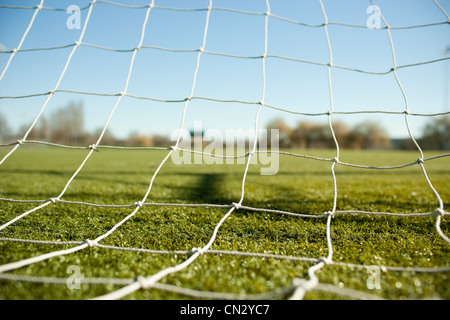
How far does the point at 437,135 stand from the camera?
18078 millimetres

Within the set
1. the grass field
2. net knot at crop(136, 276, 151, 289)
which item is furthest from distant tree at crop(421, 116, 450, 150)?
net knot at crop(136, 276, 151, 289)

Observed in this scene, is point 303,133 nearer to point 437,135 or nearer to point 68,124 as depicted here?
point 437,135

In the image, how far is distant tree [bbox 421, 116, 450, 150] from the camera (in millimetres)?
16875

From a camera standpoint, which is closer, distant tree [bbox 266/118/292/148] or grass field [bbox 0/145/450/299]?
grass field [bbox 0/145/450/299]

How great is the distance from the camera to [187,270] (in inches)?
35.0

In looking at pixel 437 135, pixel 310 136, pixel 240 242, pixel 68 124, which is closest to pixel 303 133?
pixel 310 136

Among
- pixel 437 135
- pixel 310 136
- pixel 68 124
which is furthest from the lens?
pixel 310 136

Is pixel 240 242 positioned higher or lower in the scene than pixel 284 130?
lower

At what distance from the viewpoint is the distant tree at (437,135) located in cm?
1688

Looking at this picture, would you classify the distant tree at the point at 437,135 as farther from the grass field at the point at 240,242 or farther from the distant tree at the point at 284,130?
the grass field at the point at 240,242

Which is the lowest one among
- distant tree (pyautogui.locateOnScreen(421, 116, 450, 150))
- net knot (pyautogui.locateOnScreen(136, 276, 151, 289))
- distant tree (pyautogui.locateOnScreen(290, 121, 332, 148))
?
net knot (pyautogui.locateOnScreen(136, 276, 151, 289))

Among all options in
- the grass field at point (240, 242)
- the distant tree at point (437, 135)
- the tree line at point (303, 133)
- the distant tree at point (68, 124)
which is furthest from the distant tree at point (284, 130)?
the grass field at point (240, 242)

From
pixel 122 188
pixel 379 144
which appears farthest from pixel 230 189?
pixel 379 144

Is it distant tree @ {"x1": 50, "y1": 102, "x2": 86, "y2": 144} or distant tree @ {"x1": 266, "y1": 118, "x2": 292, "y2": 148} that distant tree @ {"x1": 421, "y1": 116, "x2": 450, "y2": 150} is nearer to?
distant tree @ {"x1": 266, "y1": 118, "x2": 292, "y2": 148}
